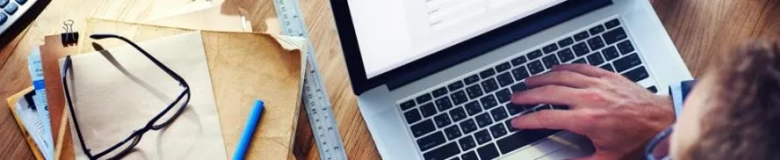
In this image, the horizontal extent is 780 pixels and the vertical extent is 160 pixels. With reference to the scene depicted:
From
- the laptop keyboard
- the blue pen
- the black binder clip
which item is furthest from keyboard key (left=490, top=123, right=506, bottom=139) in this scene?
the black binder clip

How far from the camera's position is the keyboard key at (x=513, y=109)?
858 millimetres

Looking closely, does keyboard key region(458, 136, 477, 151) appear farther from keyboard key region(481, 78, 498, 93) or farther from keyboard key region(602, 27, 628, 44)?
keyboard key region(602, 27, 628, 44)

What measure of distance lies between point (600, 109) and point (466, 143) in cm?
13

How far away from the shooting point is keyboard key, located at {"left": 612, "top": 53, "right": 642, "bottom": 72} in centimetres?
88

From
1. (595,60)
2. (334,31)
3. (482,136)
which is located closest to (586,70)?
(595,60)

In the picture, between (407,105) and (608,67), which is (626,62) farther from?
(407,105)

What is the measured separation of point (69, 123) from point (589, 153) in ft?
1.48

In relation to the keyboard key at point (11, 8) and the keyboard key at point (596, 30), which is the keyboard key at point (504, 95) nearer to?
the keyboard key at point (596, 30)

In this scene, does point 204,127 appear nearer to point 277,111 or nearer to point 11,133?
point 277,111

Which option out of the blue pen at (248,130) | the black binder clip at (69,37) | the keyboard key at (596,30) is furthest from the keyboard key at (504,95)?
the black binder clip at (69,37)

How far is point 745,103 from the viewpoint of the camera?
0.60 metres

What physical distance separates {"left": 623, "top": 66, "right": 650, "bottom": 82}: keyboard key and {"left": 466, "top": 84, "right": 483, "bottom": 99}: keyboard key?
0.13m

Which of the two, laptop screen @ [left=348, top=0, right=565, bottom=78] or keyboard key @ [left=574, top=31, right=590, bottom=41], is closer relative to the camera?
laptop screen @ [left=348, top=0, right=565, bottom=78]

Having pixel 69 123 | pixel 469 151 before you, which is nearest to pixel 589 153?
pixel 469 151
